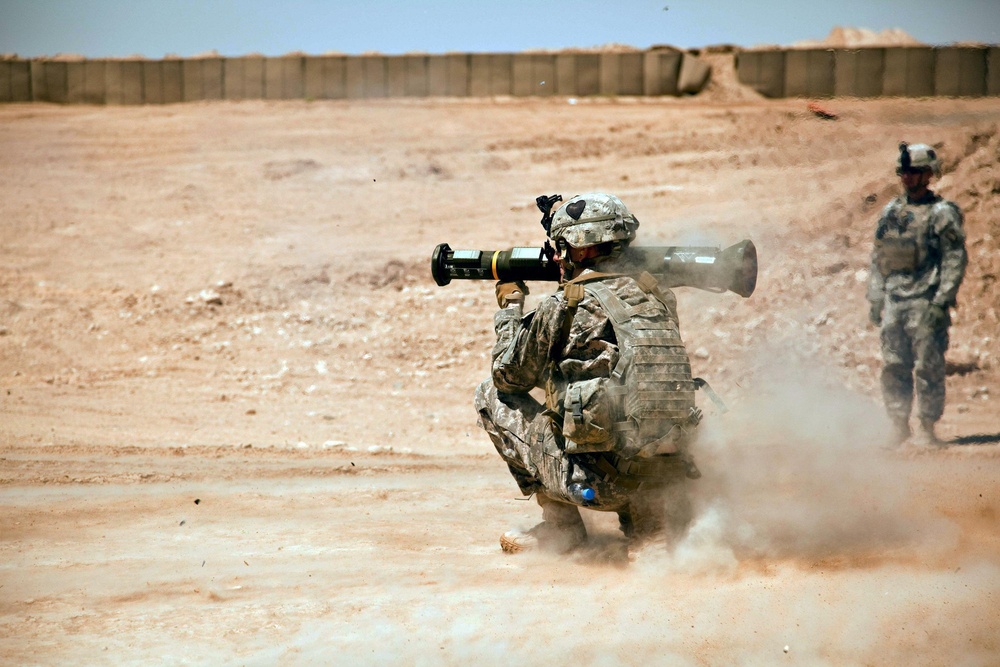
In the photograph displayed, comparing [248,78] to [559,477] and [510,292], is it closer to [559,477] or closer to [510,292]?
[510,292]

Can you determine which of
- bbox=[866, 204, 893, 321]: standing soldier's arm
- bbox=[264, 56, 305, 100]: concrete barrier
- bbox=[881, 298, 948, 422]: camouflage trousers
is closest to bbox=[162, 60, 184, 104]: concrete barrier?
bbox=[264, 56, 305, 100]: concrete barrier

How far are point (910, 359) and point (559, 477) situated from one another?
4542mm

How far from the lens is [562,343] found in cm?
451

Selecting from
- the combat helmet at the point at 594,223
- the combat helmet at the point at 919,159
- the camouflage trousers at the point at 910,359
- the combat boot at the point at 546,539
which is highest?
the combat helmet at the point at 919,159

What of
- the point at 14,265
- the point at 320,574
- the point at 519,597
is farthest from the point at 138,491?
the point at 14,265

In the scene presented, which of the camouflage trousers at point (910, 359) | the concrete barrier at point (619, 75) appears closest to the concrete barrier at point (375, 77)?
the concrete barrier at point (619, 75)

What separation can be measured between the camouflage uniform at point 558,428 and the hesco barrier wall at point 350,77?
15.6m

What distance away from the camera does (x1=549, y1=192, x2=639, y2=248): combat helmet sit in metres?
4.55

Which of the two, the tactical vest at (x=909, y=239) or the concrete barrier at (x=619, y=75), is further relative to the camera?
the concrete barrier at (x=619, y=75)

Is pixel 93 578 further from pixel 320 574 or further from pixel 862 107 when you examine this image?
pixel 862 107

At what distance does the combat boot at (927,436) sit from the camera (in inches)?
318

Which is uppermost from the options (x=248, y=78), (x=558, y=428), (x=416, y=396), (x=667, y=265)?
(x=248, y=78)

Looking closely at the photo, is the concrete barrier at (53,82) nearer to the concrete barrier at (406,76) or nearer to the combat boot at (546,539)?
the concrete barrier at (406,76)

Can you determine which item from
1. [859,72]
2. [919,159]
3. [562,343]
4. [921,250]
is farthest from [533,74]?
[562,343]
